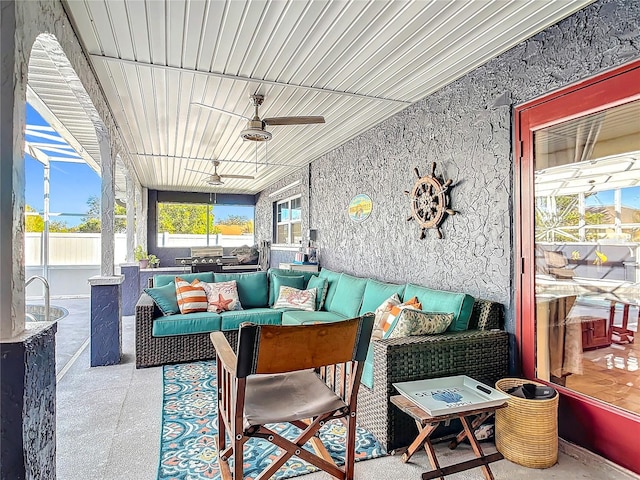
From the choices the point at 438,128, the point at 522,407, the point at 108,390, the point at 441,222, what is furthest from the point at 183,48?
the point at 522,407

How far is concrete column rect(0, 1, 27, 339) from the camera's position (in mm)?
1443

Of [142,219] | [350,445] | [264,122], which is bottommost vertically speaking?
[350,445]

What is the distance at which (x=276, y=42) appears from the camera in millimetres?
2607

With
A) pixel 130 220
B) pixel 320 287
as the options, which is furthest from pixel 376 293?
pixel 130 220

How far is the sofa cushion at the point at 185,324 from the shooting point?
Answer: 371 cm

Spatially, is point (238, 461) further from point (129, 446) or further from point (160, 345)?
point (160, 345)

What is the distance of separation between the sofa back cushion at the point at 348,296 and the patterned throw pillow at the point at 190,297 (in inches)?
58.4

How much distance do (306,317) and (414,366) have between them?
1.78 m

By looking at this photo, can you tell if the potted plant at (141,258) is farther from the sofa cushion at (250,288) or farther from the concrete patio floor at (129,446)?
the concrete patio floor at (129,446)

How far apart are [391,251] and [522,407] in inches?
90.2

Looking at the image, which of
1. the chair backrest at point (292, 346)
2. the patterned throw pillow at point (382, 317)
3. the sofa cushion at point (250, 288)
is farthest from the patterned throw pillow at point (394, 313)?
the sofa cushion at point (250, 288)

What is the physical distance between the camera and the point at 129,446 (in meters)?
2.23

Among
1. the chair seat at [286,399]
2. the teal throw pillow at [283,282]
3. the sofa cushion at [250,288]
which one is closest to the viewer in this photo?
the chair seat at [286,399]

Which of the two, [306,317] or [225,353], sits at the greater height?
[225,353]
